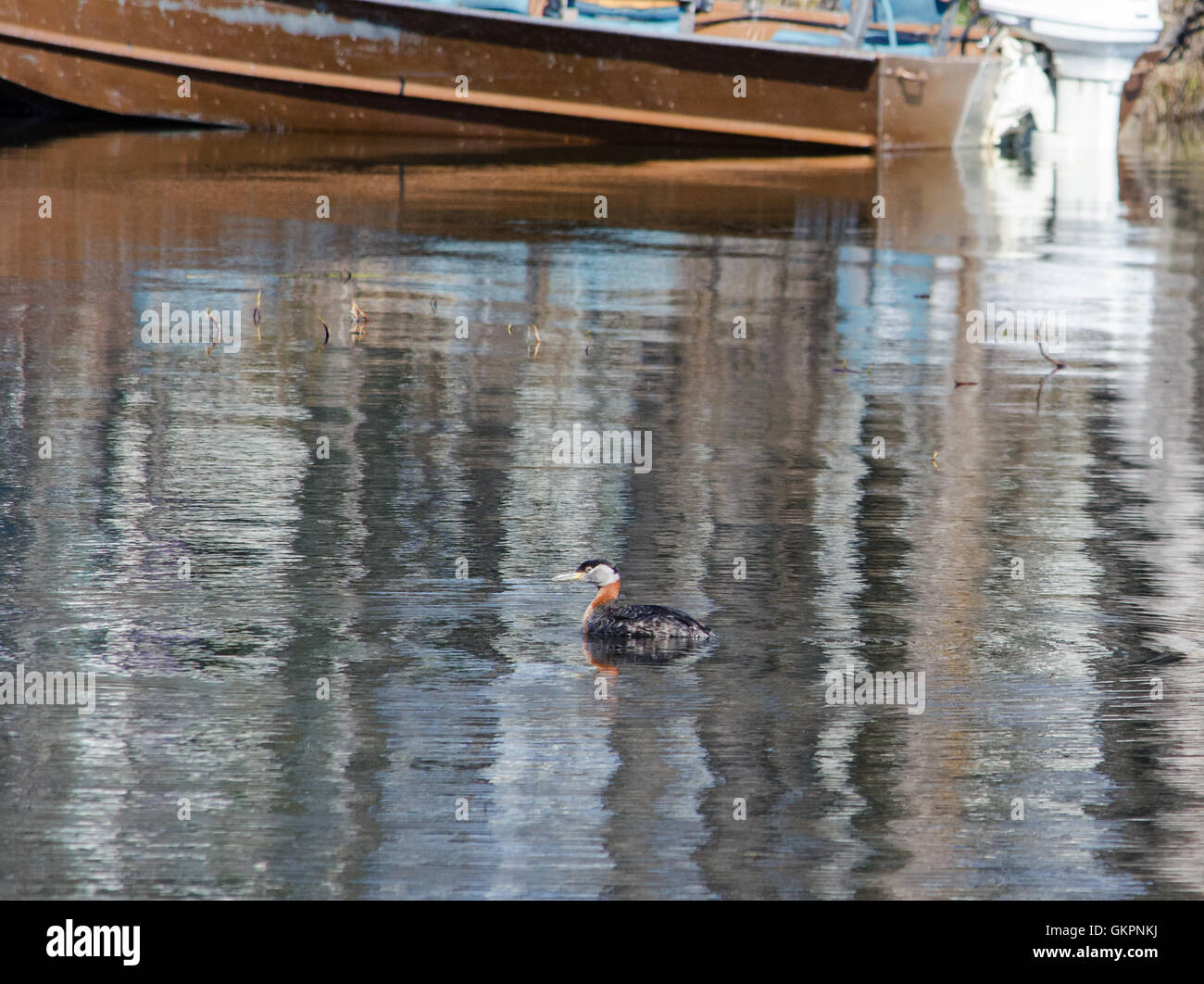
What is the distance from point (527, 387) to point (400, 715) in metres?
5.40

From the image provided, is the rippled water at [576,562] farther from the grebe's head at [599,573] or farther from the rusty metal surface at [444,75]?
the rusty metal surface at [444,75]

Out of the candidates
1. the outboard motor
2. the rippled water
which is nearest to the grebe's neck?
the rippled water

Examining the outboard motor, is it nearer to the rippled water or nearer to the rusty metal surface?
the rusty metal surface

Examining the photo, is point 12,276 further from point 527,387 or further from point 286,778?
point 286,778

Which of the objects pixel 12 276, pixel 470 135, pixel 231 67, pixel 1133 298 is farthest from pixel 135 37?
pixel 1133 298

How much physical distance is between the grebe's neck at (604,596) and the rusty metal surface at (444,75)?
68.1 feet

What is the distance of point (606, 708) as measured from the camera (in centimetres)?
680

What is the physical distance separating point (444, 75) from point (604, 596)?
2199 centimetres

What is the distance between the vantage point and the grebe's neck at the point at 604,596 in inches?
295

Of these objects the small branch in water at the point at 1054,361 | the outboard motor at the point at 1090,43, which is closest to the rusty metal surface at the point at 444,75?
the outboard motor at the point at 1090,43

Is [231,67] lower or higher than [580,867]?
higher

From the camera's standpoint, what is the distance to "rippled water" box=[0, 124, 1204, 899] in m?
5.81

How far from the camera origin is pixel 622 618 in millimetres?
7363

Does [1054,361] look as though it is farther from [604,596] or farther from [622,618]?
[622,618]
